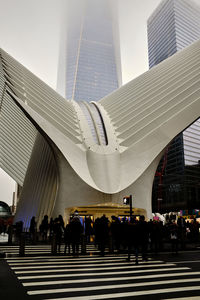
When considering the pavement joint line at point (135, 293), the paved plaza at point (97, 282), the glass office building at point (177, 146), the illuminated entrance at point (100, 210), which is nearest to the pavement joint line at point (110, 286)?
the paved plaza at point (97, 282)

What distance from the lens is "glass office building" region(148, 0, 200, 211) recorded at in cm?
7944

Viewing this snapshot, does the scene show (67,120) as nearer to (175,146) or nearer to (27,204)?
(27,204)

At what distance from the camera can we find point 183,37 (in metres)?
120

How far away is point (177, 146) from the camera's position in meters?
88.6

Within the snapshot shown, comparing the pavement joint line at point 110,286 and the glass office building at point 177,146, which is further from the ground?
the glass office building at point 177,146

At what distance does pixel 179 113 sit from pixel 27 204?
57.8 feet

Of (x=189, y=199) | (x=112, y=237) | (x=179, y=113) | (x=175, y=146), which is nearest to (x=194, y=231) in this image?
(x=179, y=113)

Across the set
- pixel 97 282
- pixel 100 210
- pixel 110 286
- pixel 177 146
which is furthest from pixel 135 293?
pixel 177 146

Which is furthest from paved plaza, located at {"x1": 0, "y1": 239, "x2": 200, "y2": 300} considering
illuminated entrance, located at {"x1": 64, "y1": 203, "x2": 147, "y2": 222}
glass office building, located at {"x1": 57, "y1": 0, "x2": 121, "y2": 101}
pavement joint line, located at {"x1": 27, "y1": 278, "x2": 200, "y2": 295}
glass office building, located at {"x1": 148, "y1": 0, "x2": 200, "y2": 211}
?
glass office building, located at {"x1": 57, "y1": 0, "x2": 121, "y2": 101}

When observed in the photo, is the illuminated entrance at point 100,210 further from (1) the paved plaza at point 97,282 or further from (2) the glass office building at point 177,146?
(2) the glass office building at point 177,146

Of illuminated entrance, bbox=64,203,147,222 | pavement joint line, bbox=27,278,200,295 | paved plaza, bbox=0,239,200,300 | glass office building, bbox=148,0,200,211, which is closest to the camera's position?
paved plaza, bbox=0,239,200,300

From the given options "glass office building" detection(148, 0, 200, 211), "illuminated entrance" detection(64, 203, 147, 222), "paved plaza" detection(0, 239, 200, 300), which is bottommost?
"paved plaza" detection(0, 239, 200, 300)

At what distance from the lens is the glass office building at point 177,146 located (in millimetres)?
79438

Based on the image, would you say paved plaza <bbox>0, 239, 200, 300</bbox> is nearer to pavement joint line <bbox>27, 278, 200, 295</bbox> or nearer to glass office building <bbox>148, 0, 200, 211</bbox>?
pavement joint line <bbox>27, 278, 200, 295</bbox>
